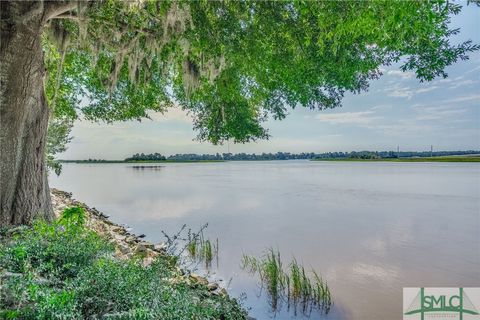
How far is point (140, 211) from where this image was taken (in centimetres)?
1655

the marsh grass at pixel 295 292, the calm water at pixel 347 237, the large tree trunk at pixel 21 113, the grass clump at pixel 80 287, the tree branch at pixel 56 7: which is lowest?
the calm water at pixel 347 237

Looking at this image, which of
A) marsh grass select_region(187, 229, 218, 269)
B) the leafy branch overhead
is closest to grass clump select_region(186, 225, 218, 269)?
marsh grass select_region(187, 229, 218, 269)

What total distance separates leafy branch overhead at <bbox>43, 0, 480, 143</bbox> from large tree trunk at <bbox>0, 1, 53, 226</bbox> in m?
0.52

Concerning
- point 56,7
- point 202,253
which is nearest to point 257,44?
point 56,7

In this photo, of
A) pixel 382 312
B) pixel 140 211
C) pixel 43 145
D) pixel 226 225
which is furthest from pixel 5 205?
pixel 140 211

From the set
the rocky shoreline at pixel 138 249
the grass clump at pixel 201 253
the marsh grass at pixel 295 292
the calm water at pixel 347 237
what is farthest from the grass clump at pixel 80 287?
the grass clump at pixel 201 253

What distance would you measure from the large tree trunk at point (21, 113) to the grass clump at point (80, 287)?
145 centimetres

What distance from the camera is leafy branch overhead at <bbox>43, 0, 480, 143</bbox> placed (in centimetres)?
344

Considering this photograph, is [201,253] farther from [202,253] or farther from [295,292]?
[295,292]

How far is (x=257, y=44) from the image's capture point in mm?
4363

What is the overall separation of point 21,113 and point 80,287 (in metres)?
3.19

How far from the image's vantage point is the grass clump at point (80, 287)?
2.06 meters

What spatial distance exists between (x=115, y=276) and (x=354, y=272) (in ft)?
20.4

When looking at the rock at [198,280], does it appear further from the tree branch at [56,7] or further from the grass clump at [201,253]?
the tree branch at [56,7]
